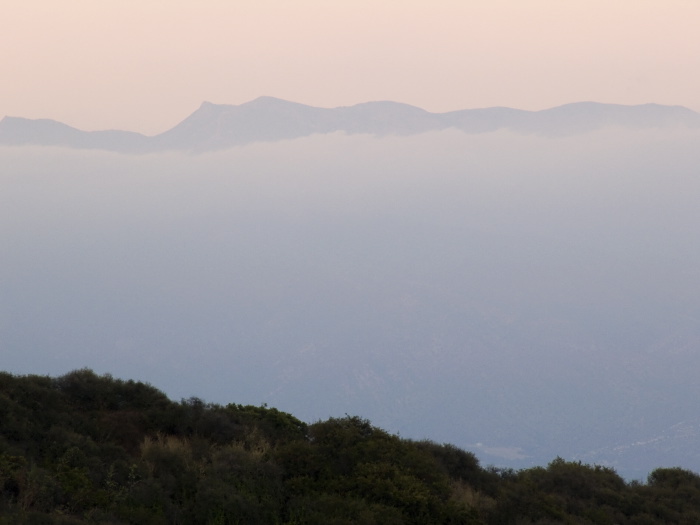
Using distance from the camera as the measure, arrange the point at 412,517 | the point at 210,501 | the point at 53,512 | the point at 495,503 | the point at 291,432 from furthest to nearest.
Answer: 1. the point at 291,432
2. the point at 495,503
3. the point at 412,517
4. the point at 210,501
5. the point at 53,512

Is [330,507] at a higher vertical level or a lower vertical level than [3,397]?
lower

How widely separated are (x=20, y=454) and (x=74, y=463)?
35.2 inches

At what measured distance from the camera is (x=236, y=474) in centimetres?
1577

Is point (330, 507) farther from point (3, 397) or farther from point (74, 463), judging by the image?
point (3, 397)

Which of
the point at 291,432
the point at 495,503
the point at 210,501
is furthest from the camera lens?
the point at 291,432

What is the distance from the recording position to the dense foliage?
14.4m

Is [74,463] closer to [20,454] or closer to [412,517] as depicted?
[20,454]

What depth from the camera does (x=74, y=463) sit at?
15.3 meters

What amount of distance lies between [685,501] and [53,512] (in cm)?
1540

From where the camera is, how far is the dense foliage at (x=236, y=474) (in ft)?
47.3

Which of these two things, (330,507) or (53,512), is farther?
(330,507)

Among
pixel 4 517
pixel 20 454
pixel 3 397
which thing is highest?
pixel 3 397

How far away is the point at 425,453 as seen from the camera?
62.0ft

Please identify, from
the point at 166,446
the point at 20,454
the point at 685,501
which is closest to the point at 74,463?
the point at 20,454
